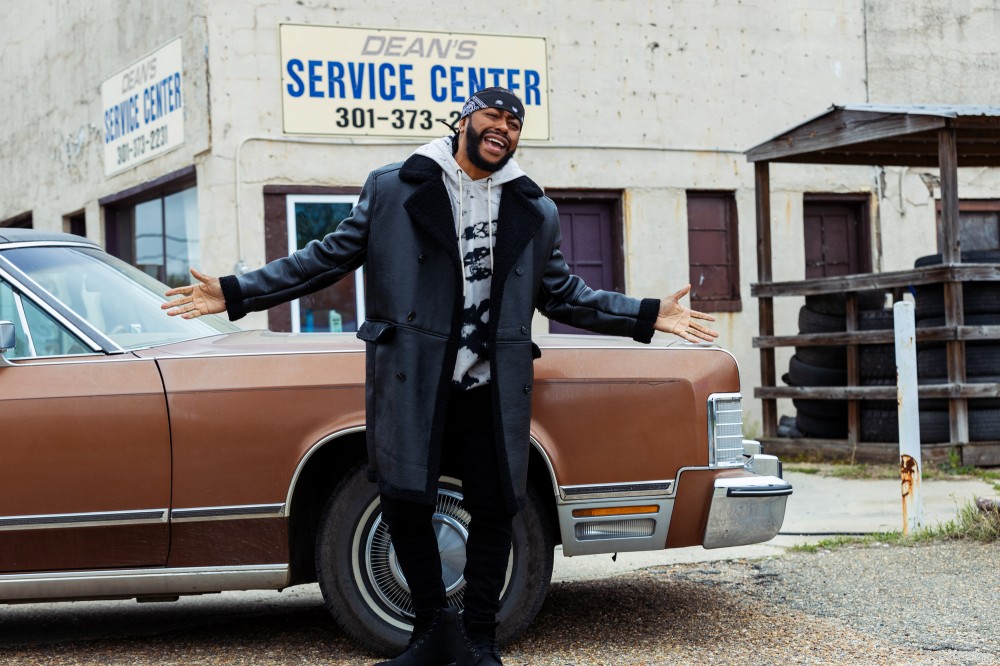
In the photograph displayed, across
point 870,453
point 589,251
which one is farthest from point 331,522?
point 589,251

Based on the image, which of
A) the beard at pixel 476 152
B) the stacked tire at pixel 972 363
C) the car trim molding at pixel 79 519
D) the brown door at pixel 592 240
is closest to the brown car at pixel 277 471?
the car trim molding at pixel 79 519

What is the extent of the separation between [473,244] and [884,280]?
690 cm

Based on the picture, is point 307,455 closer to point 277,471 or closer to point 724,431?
point 277,471

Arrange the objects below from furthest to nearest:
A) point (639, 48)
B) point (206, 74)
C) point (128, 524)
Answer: point (639, 48) < point (206, 74) < point (128, 524)

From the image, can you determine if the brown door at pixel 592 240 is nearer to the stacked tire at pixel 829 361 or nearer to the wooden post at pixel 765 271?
the wooden post at pixel 765 271

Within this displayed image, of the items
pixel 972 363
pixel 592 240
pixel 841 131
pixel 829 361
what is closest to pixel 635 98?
pixel 592 240

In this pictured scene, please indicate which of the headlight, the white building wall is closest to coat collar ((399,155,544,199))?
the headlight

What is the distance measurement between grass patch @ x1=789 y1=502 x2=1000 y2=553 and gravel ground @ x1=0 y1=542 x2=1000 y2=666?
196 mm

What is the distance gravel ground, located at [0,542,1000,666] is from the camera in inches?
179

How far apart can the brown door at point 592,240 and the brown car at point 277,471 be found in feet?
26.5

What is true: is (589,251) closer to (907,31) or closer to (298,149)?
(298,149)

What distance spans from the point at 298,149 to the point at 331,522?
7.62 meters

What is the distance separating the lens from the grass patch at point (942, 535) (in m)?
6.46

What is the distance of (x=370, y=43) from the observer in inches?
467
